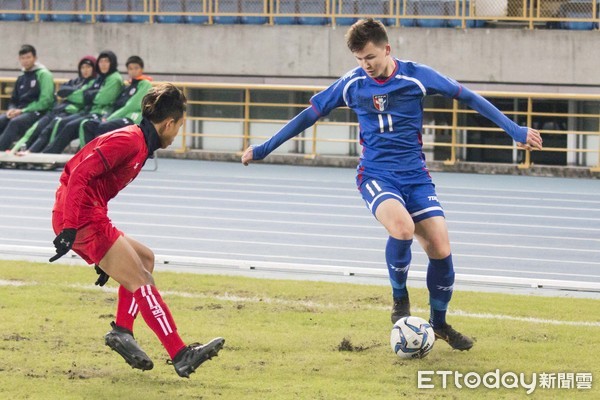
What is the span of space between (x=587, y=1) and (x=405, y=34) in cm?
354

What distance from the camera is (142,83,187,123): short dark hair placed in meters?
6.57

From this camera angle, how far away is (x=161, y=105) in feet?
21.5

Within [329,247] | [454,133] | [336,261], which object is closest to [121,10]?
[454,133]

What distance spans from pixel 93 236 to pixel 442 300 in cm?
236

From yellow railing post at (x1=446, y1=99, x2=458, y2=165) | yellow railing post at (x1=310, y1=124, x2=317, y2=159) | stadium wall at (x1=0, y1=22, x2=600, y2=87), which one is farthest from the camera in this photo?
yellow railing post at (x1=310, y1=124, x2=317, y2=159)

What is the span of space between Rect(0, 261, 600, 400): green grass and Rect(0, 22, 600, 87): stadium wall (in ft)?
44.1

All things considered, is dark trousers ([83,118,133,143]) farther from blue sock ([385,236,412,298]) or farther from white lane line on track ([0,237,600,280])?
blue sock ([385,236,412,298])

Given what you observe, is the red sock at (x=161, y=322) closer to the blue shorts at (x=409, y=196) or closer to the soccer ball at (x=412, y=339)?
the soccer ball at (x=412, y=339)

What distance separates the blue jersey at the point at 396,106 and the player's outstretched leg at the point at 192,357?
1.82 meters

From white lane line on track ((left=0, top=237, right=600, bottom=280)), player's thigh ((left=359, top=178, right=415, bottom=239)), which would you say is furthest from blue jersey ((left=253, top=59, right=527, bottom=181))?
white lane line on track ((left=0, top=237, right=600, bottom=280))

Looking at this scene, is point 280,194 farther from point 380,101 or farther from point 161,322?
point 161,322

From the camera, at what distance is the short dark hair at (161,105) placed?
6.57m

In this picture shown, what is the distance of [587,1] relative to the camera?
75.2 feet

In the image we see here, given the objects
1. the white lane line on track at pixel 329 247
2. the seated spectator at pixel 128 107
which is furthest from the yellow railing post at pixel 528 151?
the white lane line on track at pixel 329 247
